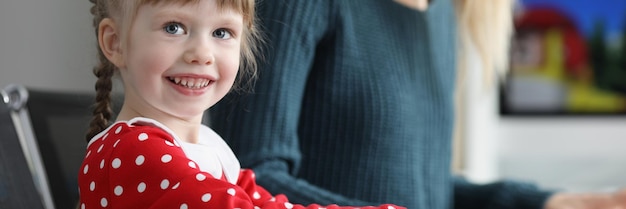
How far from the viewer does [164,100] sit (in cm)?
44

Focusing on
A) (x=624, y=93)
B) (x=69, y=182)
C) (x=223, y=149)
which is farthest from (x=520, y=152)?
(x=223, y=149)

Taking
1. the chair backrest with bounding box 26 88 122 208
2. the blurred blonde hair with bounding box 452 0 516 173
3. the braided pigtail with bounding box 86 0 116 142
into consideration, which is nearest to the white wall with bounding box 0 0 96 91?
the chair backrest with bounding box 26 88 122 208

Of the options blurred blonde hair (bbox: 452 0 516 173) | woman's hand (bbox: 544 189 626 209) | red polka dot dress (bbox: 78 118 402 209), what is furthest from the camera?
blurred blonde hair (bbox: 452 0 516 173)

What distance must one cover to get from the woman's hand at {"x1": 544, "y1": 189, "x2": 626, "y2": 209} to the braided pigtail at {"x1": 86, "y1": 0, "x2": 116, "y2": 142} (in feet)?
1.80

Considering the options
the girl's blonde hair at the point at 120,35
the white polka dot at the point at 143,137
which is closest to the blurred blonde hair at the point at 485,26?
the girl's blonde hair at the point at 120,35

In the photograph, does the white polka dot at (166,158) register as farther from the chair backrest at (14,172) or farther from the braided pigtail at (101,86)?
the chair backrest at (14,172)

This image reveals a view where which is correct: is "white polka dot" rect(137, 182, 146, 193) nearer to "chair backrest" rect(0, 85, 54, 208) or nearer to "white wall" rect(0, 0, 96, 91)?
"chair backrest" rect(0, 85, 54, 208)

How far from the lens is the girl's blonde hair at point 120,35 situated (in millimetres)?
439

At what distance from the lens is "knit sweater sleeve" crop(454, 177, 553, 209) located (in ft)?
3.20

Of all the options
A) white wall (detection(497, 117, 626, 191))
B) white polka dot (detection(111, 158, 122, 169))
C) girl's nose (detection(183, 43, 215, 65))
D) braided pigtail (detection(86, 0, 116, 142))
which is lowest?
white wall (detection(497, 117, 626, 191))

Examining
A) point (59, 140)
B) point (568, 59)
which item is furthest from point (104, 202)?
point (568, 59)

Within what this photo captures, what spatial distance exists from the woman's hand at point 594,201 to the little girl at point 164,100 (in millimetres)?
525

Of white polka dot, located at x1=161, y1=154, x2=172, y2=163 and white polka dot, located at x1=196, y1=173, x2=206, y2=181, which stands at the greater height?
white polka dot, located at x1=161, y1=154, x2=172, y2=163

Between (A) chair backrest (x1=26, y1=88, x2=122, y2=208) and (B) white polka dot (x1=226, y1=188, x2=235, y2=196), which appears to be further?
(A) chair backrest (x1=26, y1=88, x2=122, y2=208)
